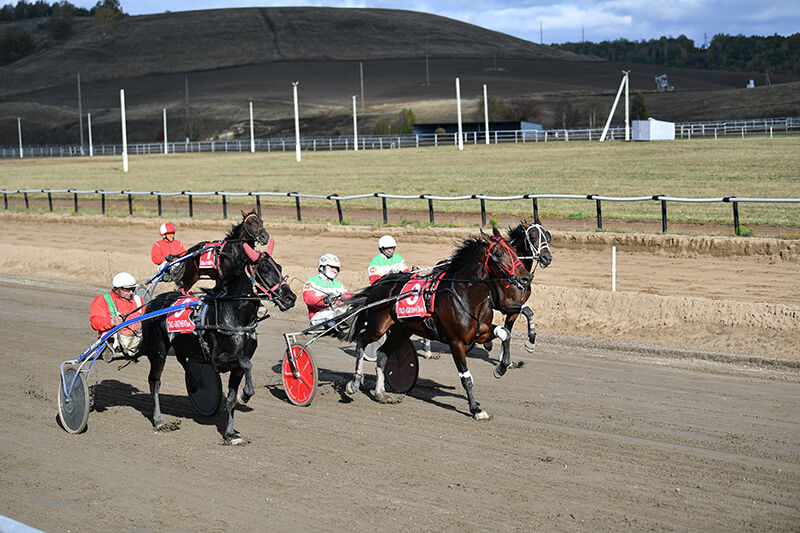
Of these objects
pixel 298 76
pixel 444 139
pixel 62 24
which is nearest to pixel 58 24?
pixel 62 24

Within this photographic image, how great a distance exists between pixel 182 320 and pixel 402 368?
2703 mm

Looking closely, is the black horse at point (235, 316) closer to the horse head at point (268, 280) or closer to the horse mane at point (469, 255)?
the horse head at point (268, 280)

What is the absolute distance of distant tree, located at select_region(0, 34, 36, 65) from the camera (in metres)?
146

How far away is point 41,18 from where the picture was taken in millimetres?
167250

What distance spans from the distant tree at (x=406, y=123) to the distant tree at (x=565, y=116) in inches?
532

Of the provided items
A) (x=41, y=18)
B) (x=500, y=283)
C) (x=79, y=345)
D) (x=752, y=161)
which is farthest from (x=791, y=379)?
(x=41, y=18)

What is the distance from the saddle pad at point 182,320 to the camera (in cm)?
844

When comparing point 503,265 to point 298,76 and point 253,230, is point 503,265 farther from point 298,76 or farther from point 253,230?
point 298,76

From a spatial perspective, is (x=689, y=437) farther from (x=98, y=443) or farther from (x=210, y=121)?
(x=210, y=121)

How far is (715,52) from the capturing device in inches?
6304

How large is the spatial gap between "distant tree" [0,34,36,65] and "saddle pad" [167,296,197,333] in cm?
15486

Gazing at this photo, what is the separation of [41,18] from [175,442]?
585 feet

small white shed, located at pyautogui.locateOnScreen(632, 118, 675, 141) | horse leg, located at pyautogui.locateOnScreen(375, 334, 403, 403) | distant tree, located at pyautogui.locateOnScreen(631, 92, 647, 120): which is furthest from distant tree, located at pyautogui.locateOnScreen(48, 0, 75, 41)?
horse leg, located at pyautogui.locateOnScreen(375, 334, 403, 403)

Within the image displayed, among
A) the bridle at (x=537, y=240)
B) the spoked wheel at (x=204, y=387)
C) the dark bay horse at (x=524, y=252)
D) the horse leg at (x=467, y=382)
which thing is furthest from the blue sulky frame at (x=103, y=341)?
the bridle at (x=537, y=240)
